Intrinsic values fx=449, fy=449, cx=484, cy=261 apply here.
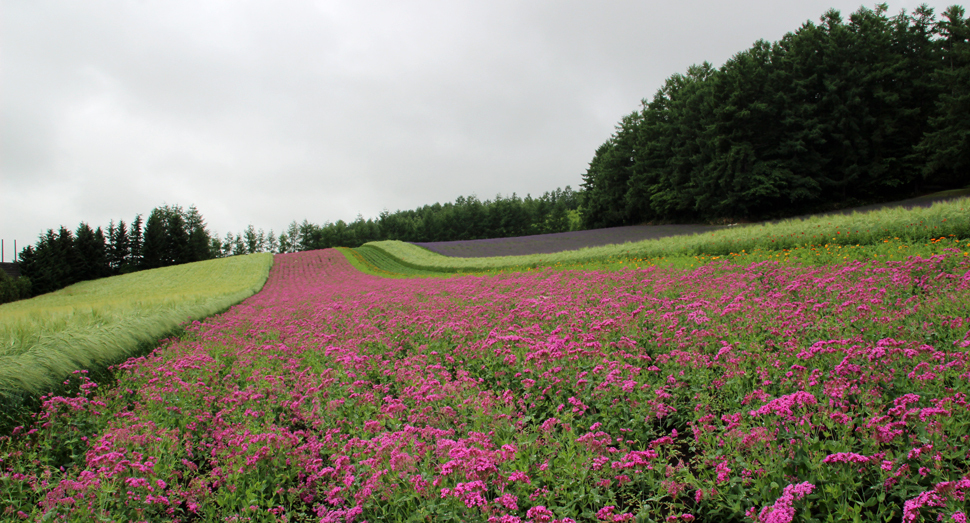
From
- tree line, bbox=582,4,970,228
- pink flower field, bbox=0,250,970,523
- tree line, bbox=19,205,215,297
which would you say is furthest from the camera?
tree line, bbox=19,205,215,297

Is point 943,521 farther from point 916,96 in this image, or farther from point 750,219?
point 916,96

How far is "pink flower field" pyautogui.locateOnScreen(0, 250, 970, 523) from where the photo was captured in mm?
3064

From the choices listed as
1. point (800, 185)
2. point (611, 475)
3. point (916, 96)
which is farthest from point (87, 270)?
point (916, 96)

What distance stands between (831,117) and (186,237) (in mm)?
94887

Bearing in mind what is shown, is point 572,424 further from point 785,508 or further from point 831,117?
point 831,117

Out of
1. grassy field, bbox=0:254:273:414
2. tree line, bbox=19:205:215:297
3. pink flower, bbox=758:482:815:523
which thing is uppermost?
tree line, bbox=19:205:215:297

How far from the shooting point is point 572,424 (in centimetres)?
455

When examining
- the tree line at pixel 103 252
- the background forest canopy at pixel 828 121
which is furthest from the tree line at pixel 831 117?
the tree line at pixel 103 252

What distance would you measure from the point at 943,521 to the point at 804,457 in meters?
0.74

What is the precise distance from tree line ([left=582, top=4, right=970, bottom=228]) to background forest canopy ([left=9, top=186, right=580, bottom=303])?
1773 inches

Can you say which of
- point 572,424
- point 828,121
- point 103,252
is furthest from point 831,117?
point 103,252

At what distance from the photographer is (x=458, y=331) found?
7.08 m

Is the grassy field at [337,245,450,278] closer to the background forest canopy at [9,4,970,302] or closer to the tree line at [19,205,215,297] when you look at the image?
the background forest canopy at [9,4,970,302]

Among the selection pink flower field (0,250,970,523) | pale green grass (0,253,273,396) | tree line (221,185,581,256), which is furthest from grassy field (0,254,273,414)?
tree line (221,185,581,256)
